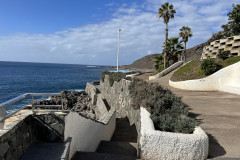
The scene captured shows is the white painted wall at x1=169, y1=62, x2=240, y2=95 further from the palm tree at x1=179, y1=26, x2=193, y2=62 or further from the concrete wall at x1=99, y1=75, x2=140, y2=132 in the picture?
the palm tree at x1=179, y1=26, x2=193, y2=62

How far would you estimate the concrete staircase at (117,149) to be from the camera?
3957 millimetres

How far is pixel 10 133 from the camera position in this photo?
270 centimetres

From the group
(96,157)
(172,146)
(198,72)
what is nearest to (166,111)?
(172,146)

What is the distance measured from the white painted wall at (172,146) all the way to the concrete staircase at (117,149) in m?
0.52

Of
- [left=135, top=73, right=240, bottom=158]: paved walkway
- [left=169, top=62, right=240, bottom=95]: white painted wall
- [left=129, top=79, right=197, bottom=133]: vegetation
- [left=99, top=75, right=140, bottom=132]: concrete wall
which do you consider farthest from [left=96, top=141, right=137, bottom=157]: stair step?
[left=169, top=62, right=240, bottom=95]: white painted wall

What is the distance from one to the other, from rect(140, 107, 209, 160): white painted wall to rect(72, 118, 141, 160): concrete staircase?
52 centimetres

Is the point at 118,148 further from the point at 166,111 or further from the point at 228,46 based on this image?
the point at 228,46

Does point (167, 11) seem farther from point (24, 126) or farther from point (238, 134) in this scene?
point (24, 126)

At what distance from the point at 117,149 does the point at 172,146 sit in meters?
2.35

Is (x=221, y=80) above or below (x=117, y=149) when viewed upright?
above

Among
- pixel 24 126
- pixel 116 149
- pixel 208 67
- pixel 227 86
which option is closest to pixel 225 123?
pixel 116 149

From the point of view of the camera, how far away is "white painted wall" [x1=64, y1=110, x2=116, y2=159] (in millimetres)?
3761

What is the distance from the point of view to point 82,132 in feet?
15.1

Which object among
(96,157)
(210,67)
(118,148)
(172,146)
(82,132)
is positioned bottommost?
(118,148)
